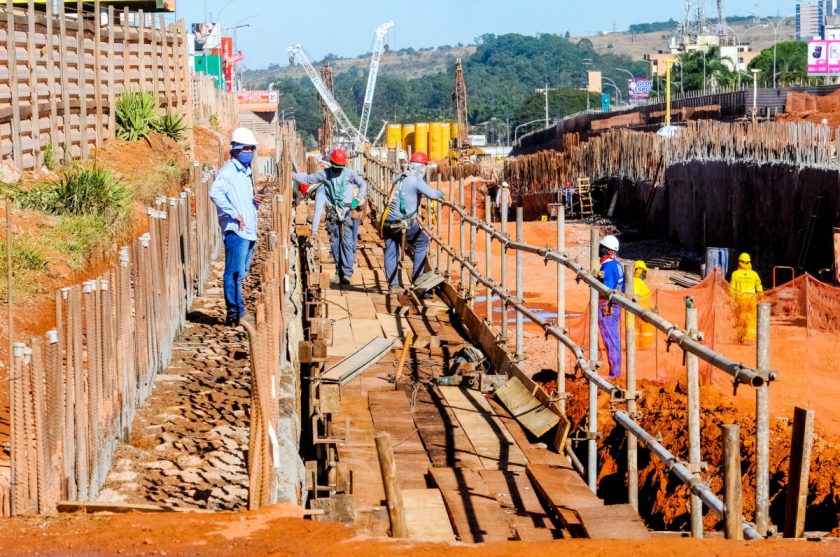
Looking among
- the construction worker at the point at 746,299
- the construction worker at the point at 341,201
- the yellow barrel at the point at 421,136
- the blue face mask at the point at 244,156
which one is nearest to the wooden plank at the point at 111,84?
the construction worker at the point at 341,201

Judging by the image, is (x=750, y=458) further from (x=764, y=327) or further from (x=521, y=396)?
(x=764, y=327)

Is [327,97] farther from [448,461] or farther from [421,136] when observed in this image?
[448,461]

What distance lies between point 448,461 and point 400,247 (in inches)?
277

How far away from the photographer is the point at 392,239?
52.5ft

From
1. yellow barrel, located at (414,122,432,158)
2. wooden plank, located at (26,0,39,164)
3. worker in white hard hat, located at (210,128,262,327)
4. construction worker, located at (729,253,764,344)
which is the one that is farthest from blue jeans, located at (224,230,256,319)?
yellow barrel, located at (414,122,432,158)

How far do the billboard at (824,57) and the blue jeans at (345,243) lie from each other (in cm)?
6966

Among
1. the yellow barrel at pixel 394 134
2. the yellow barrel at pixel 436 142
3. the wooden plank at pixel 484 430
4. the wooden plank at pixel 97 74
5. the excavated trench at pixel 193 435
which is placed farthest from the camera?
the yellow barrel at pixel 436 142

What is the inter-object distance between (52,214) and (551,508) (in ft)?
28.6

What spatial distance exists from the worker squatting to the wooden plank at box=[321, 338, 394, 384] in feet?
3.24

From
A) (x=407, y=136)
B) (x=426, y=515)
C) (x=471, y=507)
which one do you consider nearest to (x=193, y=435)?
(x=426, y=515)

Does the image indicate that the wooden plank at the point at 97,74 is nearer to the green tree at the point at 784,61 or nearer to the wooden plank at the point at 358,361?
the wooden plank at the point at 358,361

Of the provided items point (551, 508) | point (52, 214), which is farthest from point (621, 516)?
point (52, 214)

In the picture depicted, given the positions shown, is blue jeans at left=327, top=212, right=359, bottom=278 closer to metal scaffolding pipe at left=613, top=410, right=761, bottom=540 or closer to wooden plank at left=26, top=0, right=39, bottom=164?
wooden plank at left=26, top=0, right=39, bottom=164

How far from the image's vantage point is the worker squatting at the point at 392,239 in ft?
36.9
